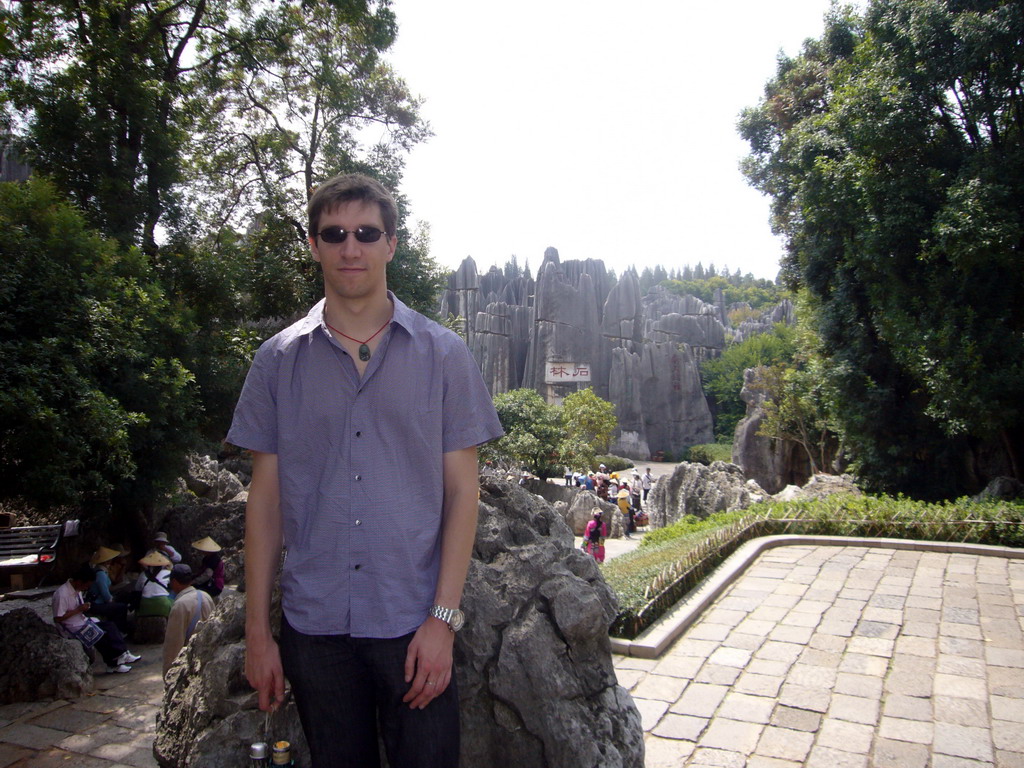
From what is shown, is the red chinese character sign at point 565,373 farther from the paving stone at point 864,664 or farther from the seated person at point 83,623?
the paving stone at point 864,664

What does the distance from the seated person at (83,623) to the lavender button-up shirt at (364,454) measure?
5363 mm

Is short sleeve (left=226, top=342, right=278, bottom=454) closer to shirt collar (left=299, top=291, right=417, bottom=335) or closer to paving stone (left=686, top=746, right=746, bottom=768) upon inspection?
shirt collar (left=299, top=291, right=417, bottom=335)

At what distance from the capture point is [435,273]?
14.4m

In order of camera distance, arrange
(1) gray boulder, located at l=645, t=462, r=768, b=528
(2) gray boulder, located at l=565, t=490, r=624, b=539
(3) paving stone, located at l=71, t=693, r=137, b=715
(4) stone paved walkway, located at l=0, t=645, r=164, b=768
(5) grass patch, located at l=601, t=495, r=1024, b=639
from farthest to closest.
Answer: (2) gray boulder, located at l=565, t=490, r=624, b=539 < (1) gray boulder, located at l=645, t=462, r=768, b=528 < (5) grass patch, located at l=601, t=495, r=1024, b=639 < (3) paving stone, located at l=71, t=693, r=137, b=715 < (4) stone paved walkway, located at l=0, t=645, r=164, b=768

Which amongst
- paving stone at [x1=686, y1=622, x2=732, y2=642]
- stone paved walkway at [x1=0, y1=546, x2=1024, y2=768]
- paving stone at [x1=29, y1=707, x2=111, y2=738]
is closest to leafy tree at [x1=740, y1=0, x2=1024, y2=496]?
stone paved walkway at [x1=0, y1=546, x2=1024, y2=768]

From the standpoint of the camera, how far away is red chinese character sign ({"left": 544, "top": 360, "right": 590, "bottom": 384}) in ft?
150

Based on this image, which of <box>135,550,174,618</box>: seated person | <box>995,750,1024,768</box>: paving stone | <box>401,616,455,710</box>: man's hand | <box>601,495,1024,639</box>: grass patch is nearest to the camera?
<box>401,616,455,710</box>: man's hand

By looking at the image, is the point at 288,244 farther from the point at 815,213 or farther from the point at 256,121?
the point at 815,213

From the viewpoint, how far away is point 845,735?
3.88m

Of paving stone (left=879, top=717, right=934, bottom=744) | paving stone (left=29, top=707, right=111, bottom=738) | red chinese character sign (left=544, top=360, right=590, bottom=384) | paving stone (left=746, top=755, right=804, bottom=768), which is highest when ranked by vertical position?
red chinese character sign (left=544, top=360, right=590, bottom=384)

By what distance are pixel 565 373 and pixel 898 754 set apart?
42233 mm

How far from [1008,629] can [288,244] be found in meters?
12.0

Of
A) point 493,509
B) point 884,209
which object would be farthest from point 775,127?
point 493,509

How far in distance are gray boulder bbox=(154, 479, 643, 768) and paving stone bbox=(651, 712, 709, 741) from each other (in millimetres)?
1429
